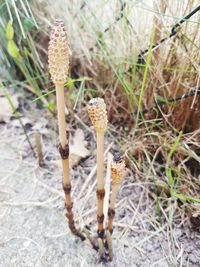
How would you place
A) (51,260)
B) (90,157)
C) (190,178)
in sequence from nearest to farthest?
(51,260) < (190,178) < (90,157)

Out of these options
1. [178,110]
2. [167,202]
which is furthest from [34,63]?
[167,202]

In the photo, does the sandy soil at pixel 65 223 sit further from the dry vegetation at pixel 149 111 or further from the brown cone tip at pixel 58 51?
the brown cone tip at pixel 58 51

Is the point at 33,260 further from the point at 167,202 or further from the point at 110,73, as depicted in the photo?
the point at 110,73

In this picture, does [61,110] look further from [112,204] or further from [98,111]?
[112,204]

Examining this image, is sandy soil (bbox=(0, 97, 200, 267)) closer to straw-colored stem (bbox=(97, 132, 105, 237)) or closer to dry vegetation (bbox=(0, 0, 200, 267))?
dry vegetation (bbox=(0, 0, 200, 267))

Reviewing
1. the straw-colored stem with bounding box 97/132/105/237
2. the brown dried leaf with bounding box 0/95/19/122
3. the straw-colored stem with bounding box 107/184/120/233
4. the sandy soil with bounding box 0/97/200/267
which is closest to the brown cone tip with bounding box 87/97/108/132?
the straw-colored stem with bounding box 97/132/105/237
